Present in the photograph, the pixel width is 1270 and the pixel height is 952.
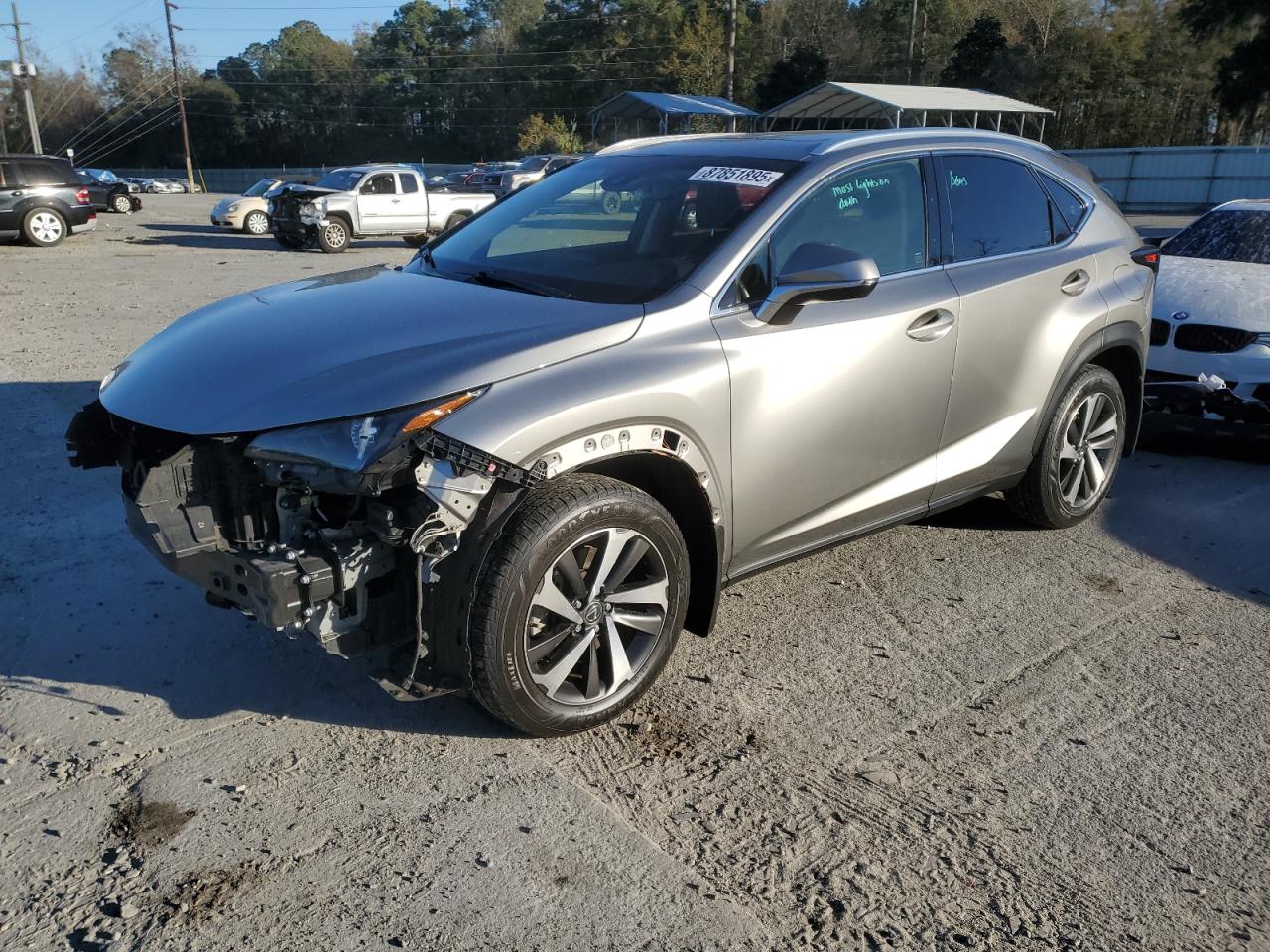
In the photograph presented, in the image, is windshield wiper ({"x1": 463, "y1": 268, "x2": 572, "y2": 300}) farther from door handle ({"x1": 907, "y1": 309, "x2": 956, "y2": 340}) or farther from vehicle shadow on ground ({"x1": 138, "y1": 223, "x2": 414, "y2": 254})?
vehicle shadow on ground ({"x1": 138, "y1": 223, "x2": 414, "y2": 254})

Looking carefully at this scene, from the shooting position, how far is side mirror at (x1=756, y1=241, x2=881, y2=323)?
3438mm

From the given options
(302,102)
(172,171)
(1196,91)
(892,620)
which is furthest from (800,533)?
(302,102)

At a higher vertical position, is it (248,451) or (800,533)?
(248,451)

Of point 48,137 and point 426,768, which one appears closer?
point 426,768

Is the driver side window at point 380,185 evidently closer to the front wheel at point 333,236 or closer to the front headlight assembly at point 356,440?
the front wheel at point 333,236

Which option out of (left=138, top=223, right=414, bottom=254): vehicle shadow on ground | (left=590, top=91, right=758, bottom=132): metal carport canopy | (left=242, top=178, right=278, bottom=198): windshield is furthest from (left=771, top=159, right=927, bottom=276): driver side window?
(left=590, top=91, right=758, bottom=132): metal carport canopy

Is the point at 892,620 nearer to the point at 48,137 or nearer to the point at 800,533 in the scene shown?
the point at 800,533

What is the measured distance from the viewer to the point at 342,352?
316 centimetres

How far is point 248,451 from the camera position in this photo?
2926mm

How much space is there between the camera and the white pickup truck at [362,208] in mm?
21109

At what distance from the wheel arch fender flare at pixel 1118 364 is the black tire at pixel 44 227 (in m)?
22.1

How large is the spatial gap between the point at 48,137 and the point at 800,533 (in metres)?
106

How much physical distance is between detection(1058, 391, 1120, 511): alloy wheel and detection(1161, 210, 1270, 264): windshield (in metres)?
3.08

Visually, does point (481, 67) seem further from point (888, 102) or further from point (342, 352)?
point (342, 352)
